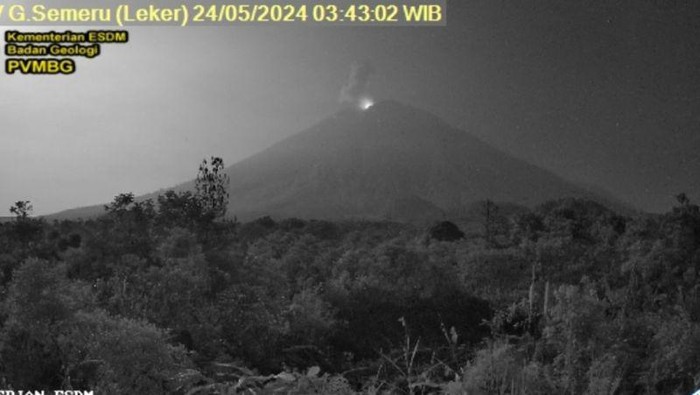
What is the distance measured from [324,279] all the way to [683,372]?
1517 cm

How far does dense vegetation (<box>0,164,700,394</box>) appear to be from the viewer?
723cm

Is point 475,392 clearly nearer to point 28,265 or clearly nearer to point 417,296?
point 28,265

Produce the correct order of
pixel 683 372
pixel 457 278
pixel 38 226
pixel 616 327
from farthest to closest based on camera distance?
pixel 38 226 < pixel 457 278 < pixel 616 327 < pixel 683 372

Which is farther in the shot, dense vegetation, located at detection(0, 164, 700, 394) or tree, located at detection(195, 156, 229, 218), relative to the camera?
tree, located at detection(195, 156, 229, 218)

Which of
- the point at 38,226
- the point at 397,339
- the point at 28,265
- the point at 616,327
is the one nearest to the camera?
the point at 616,327

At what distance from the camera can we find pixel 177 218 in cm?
2684

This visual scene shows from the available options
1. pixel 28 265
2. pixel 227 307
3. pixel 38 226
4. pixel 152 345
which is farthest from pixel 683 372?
pixel 38 226

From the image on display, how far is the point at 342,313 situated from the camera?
17844 mm

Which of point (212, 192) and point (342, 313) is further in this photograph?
point (212, 192)

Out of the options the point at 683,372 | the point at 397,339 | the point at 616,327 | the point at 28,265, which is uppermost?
the point at 28,265

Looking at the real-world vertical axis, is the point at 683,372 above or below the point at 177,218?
below

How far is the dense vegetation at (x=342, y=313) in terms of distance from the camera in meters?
7.23

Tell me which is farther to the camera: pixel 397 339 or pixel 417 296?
pixel 417 296

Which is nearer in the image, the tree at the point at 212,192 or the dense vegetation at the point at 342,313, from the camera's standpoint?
the dense vegetation at the point at 342,313
